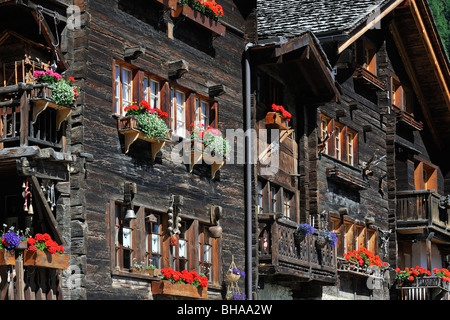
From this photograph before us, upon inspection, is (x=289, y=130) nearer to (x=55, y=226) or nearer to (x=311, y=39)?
(x=311, y=39)

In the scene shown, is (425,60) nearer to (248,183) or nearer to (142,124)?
(248,183)

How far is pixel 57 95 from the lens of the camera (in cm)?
1580

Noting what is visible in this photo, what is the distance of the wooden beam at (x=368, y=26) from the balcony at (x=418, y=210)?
5464 millimetres

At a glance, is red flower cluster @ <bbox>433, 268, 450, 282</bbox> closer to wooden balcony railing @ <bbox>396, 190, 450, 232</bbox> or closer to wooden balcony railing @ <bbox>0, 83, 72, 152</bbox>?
wooden balcony railing @ <bbox>396, 190, 450, 232</bbox>

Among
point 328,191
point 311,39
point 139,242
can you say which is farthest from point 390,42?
point 139,242

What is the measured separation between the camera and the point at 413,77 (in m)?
32.5

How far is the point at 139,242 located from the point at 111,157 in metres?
1.64

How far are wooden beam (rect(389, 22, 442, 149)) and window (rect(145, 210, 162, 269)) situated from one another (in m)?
14.3

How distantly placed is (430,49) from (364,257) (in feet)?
26.7

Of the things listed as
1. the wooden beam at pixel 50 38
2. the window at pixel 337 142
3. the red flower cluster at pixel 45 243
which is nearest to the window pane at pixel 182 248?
the red flower cluster at pixel 45 243

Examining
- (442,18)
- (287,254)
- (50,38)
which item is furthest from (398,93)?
(50,38)

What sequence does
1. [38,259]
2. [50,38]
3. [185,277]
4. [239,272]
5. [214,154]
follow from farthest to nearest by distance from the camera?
[239,272]
[214,154]
[185,277]
[50,38]
[38,259]

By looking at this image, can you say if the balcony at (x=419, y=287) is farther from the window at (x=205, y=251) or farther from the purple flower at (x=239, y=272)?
the window at (x=205, y=251)

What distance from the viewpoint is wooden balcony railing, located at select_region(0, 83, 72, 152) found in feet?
50.6
